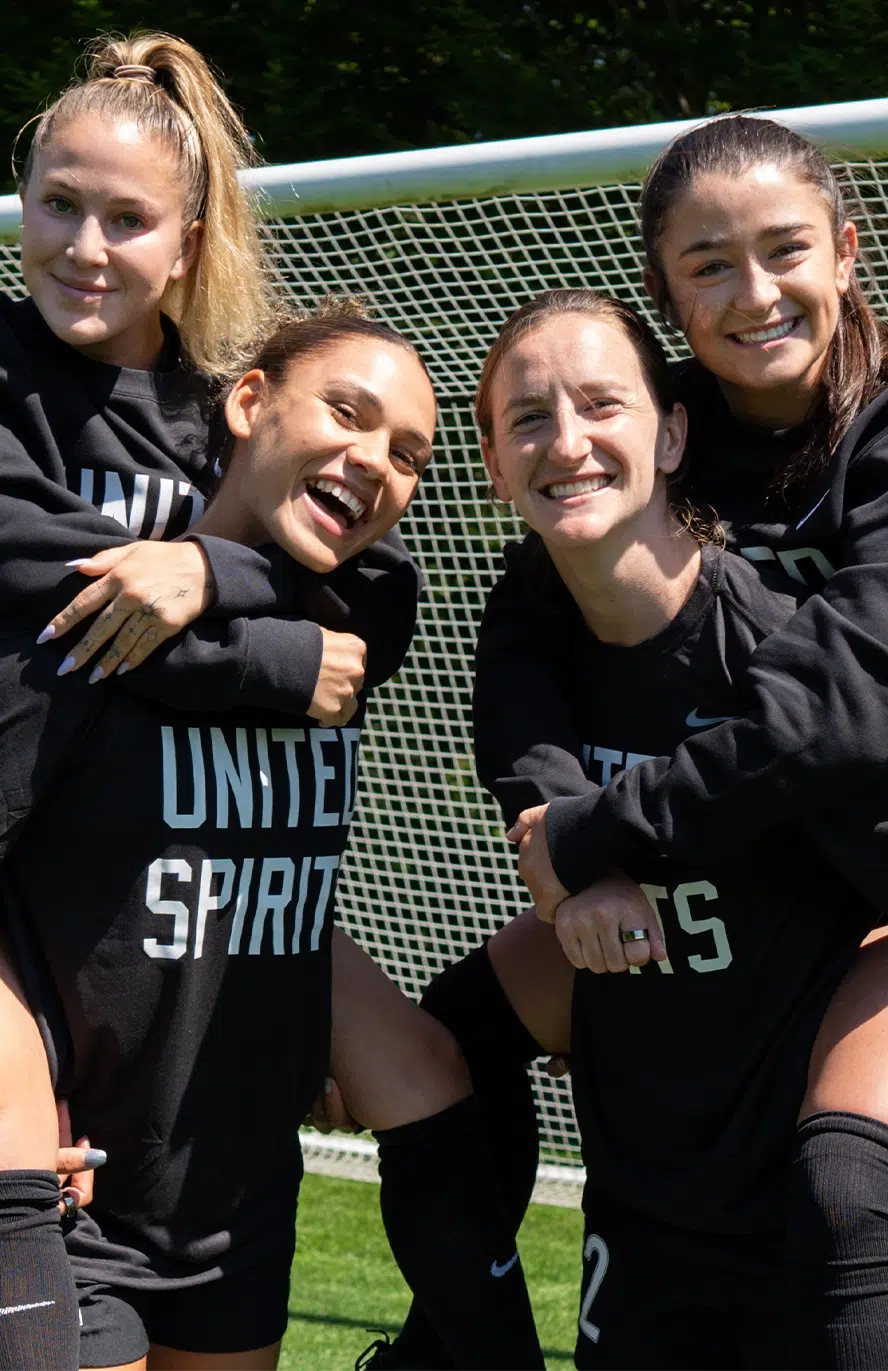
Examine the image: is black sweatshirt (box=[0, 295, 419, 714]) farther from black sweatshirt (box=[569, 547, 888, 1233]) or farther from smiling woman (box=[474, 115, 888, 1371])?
black sweatshirt (box=[569, 547, 888, 1233])

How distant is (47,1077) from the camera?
6.77ft

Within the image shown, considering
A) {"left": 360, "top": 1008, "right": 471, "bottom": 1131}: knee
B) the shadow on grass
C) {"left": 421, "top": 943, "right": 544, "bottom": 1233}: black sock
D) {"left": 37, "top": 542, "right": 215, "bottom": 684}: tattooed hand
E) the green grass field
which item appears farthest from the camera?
the shadow on grass

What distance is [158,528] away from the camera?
7.57ft

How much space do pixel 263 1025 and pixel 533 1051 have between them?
1.74 feet

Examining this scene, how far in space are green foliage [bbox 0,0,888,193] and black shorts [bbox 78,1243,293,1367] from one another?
5120mm

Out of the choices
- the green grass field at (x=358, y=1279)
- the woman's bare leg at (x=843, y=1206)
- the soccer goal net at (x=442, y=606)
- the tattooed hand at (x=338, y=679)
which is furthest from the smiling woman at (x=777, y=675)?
the green grass field at (x=358, y=1279)

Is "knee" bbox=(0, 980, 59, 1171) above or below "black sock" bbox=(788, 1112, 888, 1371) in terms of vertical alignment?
above

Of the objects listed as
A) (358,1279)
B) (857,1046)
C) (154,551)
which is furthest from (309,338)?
(358,1279)

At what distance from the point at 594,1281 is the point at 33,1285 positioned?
30.1 inches

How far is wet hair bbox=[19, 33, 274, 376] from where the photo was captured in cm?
229

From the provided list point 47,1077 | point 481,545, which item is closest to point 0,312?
point 47,1077

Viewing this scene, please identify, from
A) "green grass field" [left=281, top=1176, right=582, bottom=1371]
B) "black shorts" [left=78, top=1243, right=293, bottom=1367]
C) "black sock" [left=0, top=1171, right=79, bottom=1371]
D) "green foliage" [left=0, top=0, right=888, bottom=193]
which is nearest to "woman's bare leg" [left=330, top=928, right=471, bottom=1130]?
"black shorts" [left=78, top=1243, right=293, bottom=1367]

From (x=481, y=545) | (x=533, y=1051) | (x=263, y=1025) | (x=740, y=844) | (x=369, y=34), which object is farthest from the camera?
(x=369, y=34)

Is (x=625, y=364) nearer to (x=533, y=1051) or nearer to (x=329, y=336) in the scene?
(x=329, y=336)
